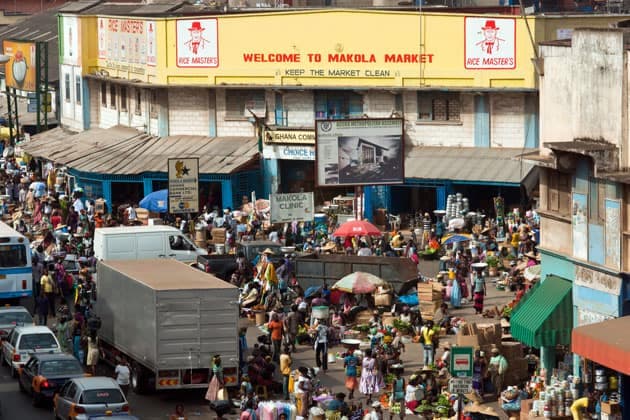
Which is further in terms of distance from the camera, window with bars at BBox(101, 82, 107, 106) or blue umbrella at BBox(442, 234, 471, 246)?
window with bars at BBox(101, 82, 107, 106)

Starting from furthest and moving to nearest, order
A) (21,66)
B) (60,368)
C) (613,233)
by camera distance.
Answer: (21,66)
(60,368)
(613,233)

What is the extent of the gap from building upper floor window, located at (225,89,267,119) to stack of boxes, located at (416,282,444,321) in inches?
736

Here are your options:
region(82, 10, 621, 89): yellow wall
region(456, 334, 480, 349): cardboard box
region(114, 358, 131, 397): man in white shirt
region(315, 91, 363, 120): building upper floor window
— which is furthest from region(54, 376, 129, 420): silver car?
region(315, 91, 363, 120): building upper floor window

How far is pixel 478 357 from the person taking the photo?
32594mm

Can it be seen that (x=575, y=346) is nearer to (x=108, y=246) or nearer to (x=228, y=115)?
(x=108, y=246)

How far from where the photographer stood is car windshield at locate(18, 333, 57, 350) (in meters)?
34.9

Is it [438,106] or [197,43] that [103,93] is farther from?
[438,106]

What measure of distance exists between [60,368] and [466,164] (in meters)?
21.8

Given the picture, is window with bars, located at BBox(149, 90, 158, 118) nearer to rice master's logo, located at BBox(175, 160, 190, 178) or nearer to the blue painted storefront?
the blue painted storefront

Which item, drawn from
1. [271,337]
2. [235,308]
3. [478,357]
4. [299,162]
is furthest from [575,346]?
[299,162]

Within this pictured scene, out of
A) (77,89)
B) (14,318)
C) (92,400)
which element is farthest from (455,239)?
(77,89)

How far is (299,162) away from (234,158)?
234 cm

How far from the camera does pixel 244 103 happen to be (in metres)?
58.2

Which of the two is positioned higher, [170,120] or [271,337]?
[170,120]
